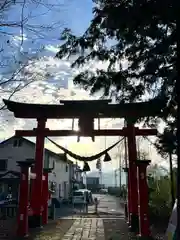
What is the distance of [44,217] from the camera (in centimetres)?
1438

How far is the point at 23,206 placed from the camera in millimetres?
11055

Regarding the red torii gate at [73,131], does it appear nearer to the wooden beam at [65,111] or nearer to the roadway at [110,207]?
the wooden beam at [65,111]

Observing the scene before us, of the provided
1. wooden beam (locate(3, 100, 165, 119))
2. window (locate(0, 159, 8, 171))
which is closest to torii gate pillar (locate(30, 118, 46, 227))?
wooden beam (locate(3, 100, 165, 119))

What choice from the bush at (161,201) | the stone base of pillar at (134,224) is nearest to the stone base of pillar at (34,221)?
the stone base of pillar at (134,224)

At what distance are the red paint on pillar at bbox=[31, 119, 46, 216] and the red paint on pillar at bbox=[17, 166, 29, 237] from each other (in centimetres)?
168

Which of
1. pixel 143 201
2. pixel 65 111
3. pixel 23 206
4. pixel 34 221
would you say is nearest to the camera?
pixel 23 206

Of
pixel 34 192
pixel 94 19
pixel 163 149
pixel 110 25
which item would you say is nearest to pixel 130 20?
pixel 110 25

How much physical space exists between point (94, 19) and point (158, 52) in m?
1.84

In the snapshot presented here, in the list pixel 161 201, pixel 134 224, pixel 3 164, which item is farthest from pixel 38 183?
pixel 3 164

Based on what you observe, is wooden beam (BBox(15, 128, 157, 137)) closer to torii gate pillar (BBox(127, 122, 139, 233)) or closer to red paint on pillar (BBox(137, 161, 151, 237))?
torii gate pillar (BBox(127, 122, 139, 233))

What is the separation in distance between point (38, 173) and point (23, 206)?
2153 millimetres

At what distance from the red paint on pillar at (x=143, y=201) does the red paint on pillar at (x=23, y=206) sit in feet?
13.7

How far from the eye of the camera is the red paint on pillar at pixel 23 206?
10750 mm

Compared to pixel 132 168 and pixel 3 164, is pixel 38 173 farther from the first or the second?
pixel 3 164
